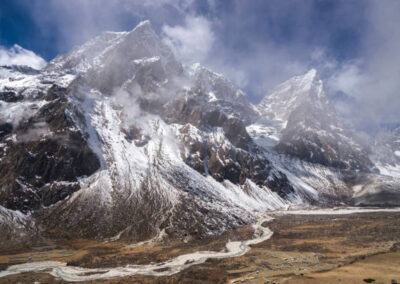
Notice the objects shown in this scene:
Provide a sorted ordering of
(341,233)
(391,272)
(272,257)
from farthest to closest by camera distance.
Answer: (341,233)
(272,257)
(391,272)

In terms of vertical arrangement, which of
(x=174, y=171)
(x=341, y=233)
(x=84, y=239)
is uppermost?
(x=174, y=171)

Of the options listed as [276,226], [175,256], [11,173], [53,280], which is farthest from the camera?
[11,173]

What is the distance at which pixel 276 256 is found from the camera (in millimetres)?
82000

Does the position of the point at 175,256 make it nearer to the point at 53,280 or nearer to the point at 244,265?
the point at 244,265

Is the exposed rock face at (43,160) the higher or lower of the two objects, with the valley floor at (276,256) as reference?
higher

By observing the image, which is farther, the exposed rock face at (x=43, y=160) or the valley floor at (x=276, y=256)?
the exposed rock face at (x=43, y=160)

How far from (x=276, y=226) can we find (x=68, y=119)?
506ft

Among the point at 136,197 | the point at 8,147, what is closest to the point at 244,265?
the point at 136,197

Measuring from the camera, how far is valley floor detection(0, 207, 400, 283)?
53.0 meters

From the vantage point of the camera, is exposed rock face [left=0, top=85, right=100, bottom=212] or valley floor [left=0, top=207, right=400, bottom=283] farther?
exposed rock face [left=0, top=85, right=100, bottom=212]

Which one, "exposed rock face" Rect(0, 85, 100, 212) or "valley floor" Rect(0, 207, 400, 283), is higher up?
"exposed rock face" Rect(0, 85, 100, 212)

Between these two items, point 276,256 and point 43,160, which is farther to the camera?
point 43,160

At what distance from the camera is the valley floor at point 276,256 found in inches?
2085

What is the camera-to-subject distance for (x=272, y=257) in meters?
81.0
